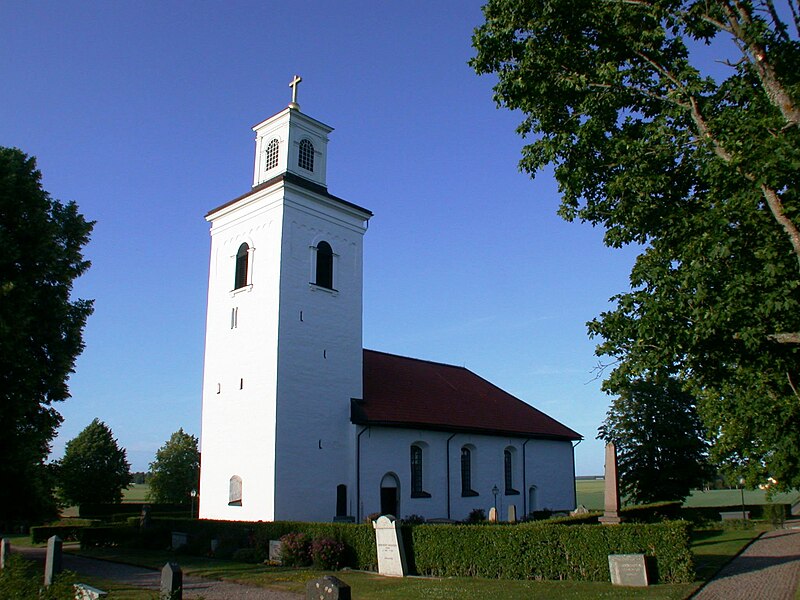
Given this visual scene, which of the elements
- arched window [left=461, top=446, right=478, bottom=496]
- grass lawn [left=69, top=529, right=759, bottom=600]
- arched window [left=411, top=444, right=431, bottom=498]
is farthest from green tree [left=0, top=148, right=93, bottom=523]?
arched window [left=461, top=446, right=478, bottom=496]

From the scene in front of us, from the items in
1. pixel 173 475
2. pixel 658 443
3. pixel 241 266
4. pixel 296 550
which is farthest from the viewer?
pixel 173 475

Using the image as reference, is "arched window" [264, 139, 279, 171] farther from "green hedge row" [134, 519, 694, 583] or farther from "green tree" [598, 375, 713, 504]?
"green tree" [598, 375, 713, 504]

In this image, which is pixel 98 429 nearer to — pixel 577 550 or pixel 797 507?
pixel 577 550

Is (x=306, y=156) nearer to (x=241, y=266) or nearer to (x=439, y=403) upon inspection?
(x=241, y=266)

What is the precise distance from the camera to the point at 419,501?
89.4 ft

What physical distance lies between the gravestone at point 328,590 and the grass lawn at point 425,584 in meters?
6.01

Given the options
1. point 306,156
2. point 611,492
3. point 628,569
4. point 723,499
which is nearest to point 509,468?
point 611,492

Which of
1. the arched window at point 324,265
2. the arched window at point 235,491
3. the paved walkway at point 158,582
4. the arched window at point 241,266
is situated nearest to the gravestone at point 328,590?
the paved walkway at point 158,582

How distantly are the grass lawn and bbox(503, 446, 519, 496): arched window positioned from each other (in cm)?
1264

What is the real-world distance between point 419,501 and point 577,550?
12854 millimetres

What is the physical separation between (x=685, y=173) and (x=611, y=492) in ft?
33.3

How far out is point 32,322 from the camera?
1755 centimetres

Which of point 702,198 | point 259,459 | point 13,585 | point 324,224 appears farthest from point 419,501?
Result: point 13,585

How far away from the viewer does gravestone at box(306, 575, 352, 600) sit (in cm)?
736
